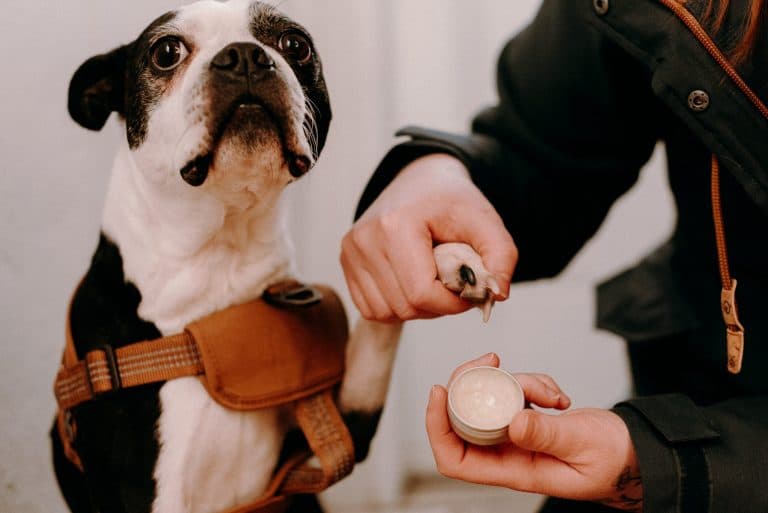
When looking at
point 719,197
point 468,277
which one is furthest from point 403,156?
point 719,197

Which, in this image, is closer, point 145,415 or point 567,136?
point 145,415

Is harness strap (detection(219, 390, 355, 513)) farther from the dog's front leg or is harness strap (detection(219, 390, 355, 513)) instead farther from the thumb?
the thumb

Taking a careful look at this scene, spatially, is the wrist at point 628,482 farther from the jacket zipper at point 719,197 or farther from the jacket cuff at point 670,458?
the jacket zipper at point 719,197

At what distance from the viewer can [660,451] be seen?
2.23 feet

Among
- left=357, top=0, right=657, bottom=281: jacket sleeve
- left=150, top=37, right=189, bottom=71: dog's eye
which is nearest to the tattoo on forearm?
left=357, top=0, right=657, bottom=281: jacket sleeve

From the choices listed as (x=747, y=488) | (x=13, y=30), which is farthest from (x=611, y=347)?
(x=13, y=30)

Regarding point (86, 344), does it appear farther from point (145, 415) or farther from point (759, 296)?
point (759, 296)

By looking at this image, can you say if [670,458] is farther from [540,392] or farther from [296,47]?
[296,47]

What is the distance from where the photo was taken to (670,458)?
681 millimetres

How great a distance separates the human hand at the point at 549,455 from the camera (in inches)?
25.2

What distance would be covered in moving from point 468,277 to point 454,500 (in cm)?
84

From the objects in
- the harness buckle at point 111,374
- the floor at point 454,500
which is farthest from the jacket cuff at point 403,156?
the floor at point 454,500

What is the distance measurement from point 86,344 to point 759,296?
778 mm

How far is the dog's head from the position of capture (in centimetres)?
66
